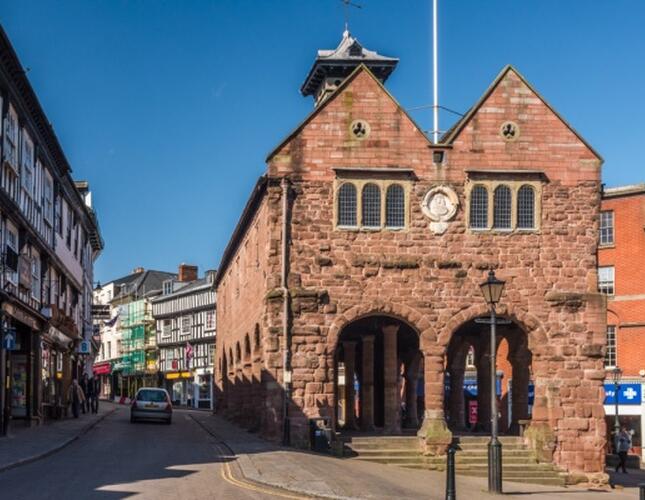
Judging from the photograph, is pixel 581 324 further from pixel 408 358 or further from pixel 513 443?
pixel 408 358

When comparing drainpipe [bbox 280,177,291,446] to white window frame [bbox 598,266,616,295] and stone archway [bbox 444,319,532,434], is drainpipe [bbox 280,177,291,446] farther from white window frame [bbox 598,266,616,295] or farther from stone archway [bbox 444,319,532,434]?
white window frame [bbox 598,266,616,295]

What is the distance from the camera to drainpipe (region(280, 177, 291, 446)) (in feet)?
99.3

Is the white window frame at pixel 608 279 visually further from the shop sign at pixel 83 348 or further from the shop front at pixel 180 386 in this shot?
the shop front at pixel 180 386

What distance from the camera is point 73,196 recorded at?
49.9 m

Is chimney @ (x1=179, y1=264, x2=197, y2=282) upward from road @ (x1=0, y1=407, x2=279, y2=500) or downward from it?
upward

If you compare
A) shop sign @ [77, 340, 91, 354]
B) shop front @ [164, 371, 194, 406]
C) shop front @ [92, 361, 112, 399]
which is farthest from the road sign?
shop front @ [92, 361, 112, 399]

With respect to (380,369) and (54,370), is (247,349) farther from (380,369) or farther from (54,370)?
(54,370)

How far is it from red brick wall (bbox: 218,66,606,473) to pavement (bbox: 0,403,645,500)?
321cm

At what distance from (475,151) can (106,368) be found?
98959mm

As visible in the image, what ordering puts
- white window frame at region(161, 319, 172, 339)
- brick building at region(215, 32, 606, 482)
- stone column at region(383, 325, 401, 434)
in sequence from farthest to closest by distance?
white window frame at region(161, 319, 172, 339) < stone column at region(383, 325, 401, 434) < brick building at region(215, 32, 606, 482)

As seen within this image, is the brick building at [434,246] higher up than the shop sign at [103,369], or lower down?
higher up

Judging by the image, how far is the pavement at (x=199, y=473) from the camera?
18781 millimetres

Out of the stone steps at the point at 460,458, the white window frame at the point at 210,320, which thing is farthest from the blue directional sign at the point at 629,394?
the white window frame at the point at 210,320

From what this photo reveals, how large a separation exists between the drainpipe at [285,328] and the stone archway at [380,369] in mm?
2047
